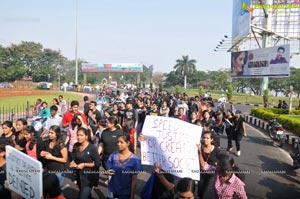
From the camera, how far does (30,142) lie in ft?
14.1

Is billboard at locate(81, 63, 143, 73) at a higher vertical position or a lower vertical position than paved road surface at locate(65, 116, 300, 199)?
higher

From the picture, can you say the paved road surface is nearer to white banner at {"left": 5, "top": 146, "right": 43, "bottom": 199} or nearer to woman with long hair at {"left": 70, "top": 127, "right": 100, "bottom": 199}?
woman with long hair at {"left": 70, "top": 127, "right": 100, "bottom": 199}

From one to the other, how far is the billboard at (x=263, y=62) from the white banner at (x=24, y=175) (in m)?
22.9

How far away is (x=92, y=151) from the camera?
3.96 metres

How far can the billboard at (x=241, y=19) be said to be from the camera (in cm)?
2830

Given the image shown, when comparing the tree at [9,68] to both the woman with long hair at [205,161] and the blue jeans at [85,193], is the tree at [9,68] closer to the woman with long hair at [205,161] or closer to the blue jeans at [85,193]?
the blue jeans at [85,193]

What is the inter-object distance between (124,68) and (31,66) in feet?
78.7

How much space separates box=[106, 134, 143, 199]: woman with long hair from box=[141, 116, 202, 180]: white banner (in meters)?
0.30

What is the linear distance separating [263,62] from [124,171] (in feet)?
78.3

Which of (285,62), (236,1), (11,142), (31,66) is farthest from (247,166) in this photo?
(31,66)

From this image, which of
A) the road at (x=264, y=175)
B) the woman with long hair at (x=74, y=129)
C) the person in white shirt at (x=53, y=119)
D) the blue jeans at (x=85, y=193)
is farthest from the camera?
the person in white shirt at (x=53, y=119)

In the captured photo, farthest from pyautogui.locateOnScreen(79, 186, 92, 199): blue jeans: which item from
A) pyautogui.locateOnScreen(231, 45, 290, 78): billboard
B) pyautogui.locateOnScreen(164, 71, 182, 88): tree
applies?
pyautogui.locateOnScreen(164, 71, 182, 88): tree

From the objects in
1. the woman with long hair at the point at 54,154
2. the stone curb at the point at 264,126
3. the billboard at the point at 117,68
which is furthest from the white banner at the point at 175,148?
the billboard at the point at 117,68

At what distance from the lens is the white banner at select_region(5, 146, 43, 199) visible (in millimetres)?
2592
